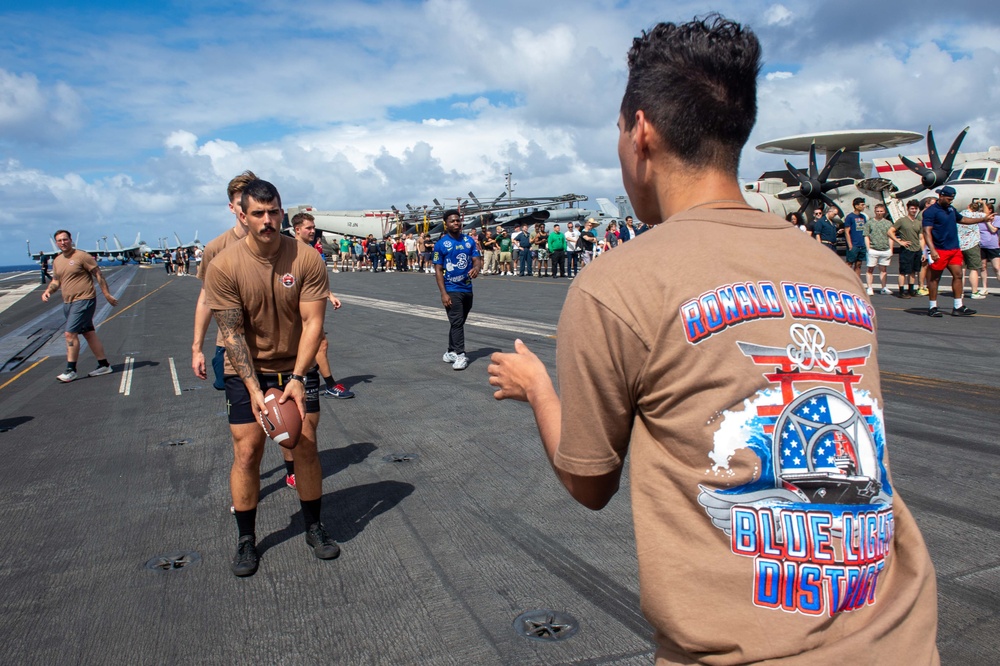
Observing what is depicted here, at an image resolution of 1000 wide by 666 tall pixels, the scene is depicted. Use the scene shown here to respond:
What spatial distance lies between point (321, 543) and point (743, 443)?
3348 millimetres

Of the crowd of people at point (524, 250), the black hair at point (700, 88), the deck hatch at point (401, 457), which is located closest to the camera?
the black hair at point (700, 88)

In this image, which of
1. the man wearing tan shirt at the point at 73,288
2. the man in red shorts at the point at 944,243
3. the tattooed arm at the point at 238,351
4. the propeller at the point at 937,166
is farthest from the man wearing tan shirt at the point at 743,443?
the propeller at the point at 937,166

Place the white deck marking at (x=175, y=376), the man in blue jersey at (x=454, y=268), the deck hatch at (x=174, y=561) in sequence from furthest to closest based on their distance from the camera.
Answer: the man in blue jersey at (x=454, y=268)
the white deck marking at (x=175, y=376)
the deck hatch at (x=174, y=561)

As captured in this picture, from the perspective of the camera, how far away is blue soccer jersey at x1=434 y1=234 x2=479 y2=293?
983 centimetres

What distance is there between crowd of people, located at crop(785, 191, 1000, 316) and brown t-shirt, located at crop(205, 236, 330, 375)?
38.1ft

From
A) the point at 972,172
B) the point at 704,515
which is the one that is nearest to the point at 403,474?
the point at 704,515

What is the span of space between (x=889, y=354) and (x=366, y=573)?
786 cm

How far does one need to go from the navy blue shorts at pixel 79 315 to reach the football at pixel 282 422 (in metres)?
7.80

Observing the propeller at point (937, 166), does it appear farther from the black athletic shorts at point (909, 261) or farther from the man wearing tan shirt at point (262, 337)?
the man wearing tan shirt at point (262, 337)

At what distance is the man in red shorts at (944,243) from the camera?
39.3 feet

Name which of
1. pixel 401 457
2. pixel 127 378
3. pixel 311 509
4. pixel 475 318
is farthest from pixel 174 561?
pixel 475 318

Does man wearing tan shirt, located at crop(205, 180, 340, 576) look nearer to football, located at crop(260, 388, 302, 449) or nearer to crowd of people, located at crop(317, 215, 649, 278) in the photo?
football, located at crop(260, 388, 302, 449)

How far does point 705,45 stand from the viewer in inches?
54.6

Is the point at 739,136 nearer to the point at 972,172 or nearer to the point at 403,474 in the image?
the point at 403,474
